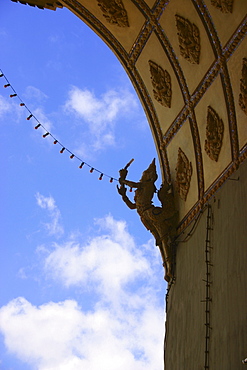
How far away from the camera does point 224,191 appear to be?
7766 millimetres

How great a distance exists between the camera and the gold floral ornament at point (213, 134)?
816 centimetres

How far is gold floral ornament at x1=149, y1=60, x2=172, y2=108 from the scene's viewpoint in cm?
920

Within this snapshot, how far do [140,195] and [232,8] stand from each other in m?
3.13

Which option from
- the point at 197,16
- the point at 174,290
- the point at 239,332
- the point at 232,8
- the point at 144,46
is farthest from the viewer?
the point at 144,46

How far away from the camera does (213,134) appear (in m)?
8.27

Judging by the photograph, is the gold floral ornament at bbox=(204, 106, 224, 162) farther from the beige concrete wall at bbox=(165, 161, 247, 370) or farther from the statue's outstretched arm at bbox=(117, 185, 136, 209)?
the statue's outstretched arm at bbox=(117, 185, 136, 209)

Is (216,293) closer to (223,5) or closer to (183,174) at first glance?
(183,174)

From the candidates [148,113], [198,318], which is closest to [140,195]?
[148,113]

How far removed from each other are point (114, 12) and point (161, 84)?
131cm

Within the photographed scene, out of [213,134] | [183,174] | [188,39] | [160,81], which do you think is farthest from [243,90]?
[160,81]

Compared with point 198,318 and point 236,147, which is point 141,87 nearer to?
point 236,147

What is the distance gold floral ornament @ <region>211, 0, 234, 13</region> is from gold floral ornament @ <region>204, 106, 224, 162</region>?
1401 mm

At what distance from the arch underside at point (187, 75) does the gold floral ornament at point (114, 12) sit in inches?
0.6

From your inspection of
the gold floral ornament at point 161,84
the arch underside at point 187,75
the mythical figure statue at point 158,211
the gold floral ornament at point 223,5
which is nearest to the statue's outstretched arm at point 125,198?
the mythical figure statue at point 158,211
